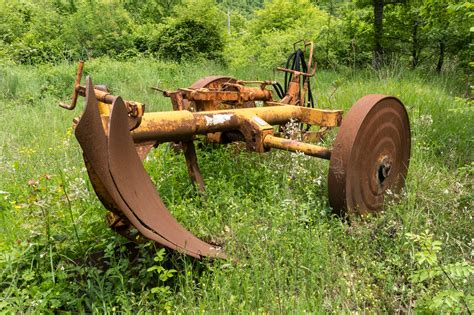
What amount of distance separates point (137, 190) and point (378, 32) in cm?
782

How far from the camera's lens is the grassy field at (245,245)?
83.6 inches

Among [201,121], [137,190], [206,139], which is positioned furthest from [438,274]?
[206,139]

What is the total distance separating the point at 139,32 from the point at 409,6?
30.9 ft

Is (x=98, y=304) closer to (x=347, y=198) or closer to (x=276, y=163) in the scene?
(x=347, y=198)

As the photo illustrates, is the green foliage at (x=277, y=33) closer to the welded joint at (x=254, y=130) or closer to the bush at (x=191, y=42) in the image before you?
the bush at (x=191, y=42)

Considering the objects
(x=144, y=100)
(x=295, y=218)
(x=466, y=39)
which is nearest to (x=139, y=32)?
(x=144, y=100)

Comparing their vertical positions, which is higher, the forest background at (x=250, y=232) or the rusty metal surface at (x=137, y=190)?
the rusty metal surface at (x=137, y=190)

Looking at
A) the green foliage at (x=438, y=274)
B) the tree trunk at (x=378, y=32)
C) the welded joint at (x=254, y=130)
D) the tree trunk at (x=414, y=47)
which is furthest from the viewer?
the tree trunk at (x=414, y=47)

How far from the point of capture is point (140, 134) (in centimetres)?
275

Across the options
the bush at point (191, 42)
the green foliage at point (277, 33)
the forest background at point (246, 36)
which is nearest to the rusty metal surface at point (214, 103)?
the forest background at point (246, 36)

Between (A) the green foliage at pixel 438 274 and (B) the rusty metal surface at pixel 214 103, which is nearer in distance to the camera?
(A) the green foliage at pixel 438 274

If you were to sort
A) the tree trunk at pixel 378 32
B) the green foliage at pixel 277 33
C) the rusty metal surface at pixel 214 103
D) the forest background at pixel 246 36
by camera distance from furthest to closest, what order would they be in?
1. the green foliage at pixel 277 33
2. the forest background at pixel 246 36
3. the tree trunk at pixel 378 32
4. the rusty metal surface at pixel 214 103

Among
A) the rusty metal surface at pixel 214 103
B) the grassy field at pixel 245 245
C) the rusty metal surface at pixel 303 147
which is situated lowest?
the grassy field at pixel 245 245

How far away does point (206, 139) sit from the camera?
412 cm
